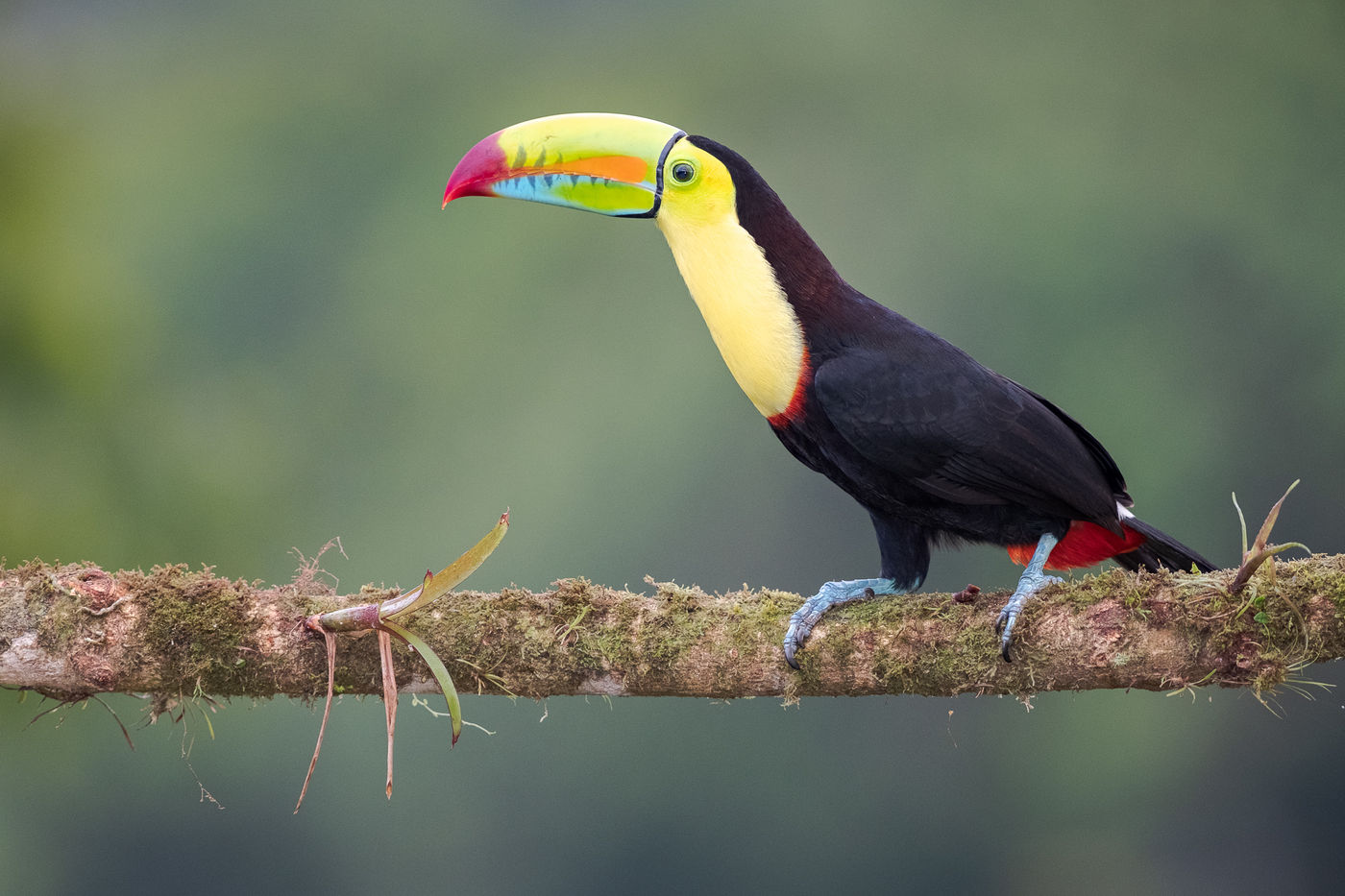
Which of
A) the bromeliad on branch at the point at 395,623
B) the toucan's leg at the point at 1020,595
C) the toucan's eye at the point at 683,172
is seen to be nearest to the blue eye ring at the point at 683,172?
the toucan's eye at the point at 683,172

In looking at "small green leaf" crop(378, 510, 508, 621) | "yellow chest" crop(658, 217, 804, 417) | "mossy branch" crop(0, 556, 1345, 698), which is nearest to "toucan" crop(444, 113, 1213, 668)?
"yellow chest" crop(658, 217, 804, 417)

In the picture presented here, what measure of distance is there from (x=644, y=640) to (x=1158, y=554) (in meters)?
1.03

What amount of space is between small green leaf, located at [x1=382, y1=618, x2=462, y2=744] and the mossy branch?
0.05 m

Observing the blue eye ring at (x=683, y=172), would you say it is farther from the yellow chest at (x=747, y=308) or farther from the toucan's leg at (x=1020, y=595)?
the toucan's leg at (x=1020, y=595)

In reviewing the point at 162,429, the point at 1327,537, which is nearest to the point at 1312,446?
the point at 1327,537

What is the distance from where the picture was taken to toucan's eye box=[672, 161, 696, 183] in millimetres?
2111

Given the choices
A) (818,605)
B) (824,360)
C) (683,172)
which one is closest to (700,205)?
(683,172)

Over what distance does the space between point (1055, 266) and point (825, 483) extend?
109 centimetres

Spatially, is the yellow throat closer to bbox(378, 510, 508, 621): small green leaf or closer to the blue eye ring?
the blue eye ring

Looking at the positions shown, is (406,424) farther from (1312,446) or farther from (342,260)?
(1312,446)

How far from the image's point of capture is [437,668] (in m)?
1.85

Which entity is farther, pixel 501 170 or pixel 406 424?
pixel 406 424

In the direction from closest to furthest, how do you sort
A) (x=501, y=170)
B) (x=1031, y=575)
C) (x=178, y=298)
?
1. (x=1031, y=575)
2. (x=501, y=170)
3. (x=178, y=298)

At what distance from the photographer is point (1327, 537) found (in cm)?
374
